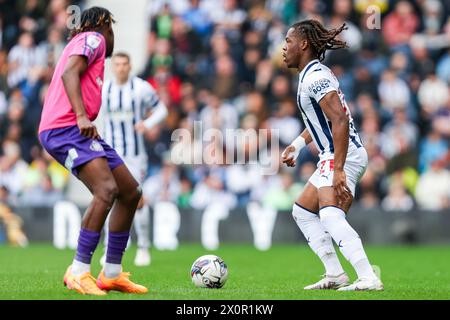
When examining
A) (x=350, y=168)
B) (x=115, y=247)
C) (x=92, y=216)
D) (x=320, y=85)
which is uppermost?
(x=320, y=85)

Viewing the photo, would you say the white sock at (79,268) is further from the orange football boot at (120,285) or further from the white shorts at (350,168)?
the white shorts at (350,168)

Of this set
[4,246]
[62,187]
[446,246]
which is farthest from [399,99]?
[4,246]

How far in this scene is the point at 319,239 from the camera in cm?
901

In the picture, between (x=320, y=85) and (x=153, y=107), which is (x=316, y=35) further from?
(x=153, y=107)

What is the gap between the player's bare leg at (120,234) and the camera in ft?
27.2

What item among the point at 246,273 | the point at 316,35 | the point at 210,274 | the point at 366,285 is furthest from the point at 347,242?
the point at 246,273

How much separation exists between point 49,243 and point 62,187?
1690mm

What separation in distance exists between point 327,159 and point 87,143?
84.6 inches

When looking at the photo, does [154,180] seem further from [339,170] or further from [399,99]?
[339,170]

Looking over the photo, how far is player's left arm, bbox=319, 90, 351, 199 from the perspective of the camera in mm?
8383

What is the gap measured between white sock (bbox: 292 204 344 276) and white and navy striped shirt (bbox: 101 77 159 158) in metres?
4.40

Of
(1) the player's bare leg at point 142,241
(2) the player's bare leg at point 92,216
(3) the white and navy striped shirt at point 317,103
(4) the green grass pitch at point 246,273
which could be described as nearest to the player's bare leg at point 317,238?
(4) the green grass pitch at point 246,273

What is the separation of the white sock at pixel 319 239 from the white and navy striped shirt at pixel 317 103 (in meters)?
0.57

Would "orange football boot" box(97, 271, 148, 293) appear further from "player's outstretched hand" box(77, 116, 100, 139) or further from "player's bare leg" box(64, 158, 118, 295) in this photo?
"player's outstretched hand" box(77, 116, 100, 139)
